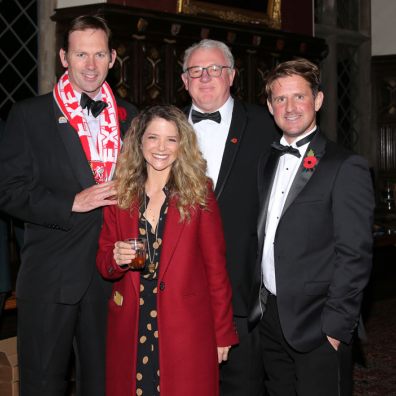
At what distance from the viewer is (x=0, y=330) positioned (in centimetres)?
491

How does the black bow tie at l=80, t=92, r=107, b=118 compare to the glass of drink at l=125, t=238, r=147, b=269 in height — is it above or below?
above

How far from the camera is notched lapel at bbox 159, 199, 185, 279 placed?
8.86 ft

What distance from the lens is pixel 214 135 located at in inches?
129

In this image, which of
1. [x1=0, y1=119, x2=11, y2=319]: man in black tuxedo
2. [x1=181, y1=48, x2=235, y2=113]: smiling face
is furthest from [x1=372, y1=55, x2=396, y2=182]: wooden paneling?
[x1=0, y1=119, x2=11, y2=319]: man in black tuxedo

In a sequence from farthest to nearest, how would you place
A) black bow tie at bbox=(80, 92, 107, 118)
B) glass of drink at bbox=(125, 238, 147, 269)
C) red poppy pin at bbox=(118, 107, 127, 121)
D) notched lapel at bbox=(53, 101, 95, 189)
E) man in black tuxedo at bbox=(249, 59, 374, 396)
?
1. red poppy pin at bbox=(118, 107, 127, 121)
2. black bow tie at bbox=(80, 92, 107, 118)
3. notched lapel at bbox=(53, 101, 95, 189)
4. man in black tuxedo at bbox=(249, 59, 374, 396)
5. glass of drink at bbox=(125, 238, 147, 269)

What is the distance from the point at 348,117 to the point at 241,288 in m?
6.33

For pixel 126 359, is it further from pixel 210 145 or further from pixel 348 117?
pixel 348 117

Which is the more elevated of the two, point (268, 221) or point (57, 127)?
point (57, 127)

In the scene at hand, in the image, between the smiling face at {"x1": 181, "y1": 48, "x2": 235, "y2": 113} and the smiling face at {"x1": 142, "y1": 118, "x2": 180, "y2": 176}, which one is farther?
the smiling face at {"x1": 181, "y1": 48, "x2": 235, "y2": 113}

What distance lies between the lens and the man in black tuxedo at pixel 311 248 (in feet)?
8.65

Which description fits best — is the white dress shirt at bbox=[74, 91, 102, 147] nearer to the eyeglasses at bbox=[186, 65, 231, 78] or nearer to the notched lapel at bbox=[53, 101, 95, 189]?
the notched lapel at bbox=[53, 101, 95, 189]

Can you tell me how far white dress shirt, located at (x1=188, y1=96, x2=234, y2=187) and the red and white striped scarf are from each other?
0.45 meters

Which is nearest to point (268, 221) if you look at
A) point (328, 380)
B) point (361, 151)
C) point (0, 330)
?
point (328, 380)

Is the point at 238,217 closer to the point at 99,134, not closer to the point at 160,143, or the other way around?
the point at 160,143
